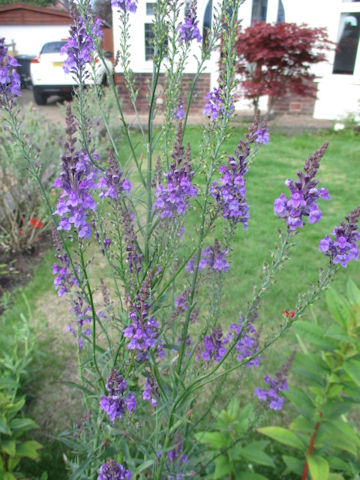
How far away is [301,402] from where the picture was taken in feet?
6.28

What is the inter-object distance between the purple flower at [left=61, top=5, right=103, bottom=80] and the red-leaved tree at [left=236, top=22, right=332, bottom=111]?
8.13m

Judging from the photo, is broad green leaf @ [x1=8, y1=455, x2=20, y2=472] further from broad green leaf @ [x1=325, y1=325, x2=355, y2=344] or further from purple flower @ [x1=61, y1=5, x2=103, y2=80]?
purple flower @ [x1=61, y1=5, x2=103, y2=80]

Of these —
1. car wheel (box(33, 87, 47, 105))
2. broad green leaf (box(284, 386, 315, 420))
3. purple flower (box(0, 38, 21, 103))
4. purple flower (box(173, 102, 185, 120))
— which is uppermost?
purple flower (box(0, 38, 21, 103))

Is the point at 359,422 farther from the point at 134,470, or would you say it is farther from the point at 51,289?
the point at 51,289

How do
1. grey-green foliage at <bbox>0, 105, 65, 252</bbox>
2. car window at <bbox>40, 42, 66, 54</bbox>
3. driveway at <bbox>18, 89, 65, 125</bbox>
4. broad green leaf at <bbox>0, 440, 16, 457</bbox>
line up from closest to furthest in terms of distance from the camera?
1. broad green leaf at <bbox>0, 440, 16, 457</bbox>
2. grey-green foliage at <bbox>0, 105, 65, 252</bbox>
3. driveway at <bbox>18, 89, 65, 125</bbox>
4. car window at <bbox>40, 42, 66, 54</bbox>

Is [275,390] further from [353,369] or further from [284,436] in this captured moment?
[353,369]

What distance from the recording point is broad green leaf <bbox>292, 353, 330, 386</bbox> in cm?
185

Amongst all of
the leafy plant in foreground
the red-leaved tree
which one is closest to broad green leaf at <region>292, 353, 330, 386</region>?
the leafy plant in foreground

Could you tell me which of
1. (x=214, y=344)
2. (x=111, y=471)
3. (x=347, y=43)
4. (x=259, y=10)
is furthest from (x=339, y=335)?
(x=259, y=10)

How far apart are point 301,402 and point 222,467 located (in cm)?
49

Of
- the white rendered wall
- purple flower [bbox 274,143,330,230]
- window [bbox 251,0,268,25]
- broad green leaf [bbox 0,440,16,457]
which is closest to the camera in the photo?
purple flower [bbox 274,143,330,230]

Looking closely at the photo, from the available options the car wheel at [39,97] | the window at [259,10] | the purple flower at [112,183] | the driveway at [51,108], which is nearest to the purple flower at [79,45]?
the purple flower at [112,183]

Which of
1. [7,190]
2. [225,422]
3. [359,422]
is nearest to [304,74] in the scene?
[7,190]

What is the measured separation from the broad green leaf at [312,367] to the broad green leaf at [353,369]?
151mm
